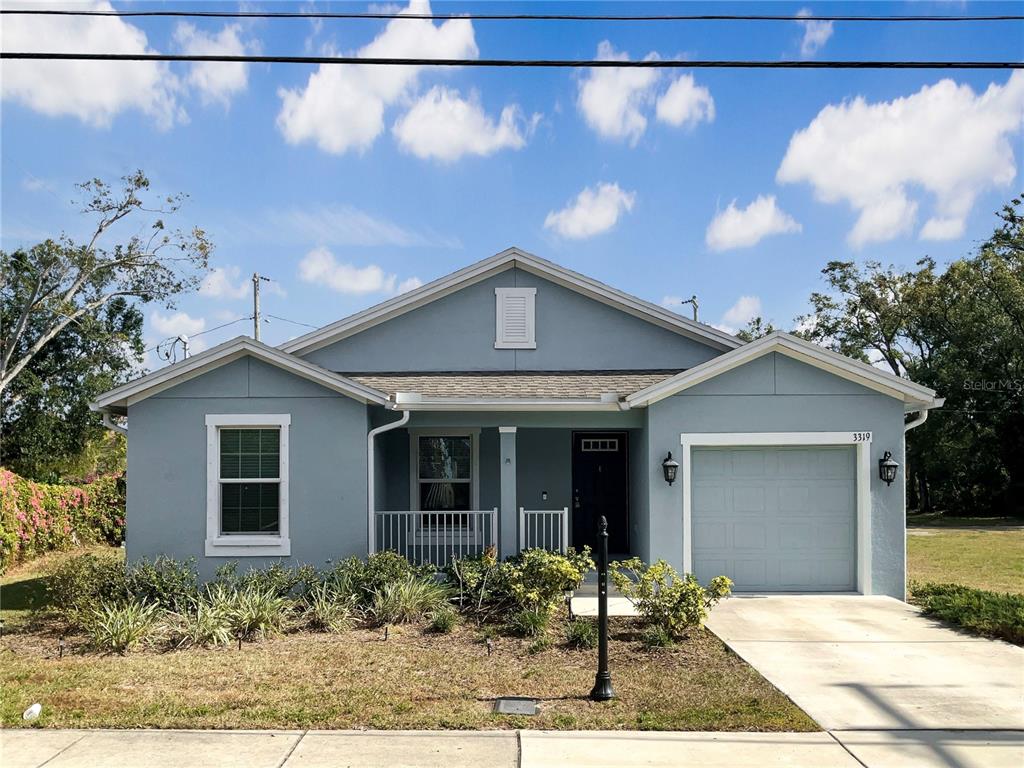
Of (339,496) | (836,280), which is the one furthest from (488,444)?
(836,280)

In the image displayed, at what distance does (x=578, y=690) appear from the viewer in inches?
283

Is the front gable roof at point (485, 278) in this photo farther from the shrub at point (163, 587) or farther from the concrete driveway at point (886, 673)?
the concrete driveway at point (886, 673)

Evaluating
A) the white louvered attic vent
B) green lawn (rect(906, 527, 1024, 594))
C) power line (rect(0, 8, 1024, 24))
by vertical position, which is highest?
power line (rect(0, 8, 1024, 24))

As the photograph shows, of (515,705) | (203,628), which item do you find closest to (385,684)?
(515,705)

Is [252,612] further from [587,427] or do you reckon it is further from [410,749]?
[587,427]

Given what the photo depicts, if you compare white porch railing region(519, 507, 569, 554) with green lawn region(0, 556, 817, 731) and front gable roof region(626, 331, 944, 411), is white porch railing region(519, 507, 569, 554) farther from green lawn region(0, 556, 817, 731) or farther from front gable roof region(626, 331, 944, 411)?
green lawn region(0, 556, 817, 731)

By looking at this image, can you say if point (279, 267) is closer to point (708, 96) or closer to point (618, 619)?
point (708, 96)

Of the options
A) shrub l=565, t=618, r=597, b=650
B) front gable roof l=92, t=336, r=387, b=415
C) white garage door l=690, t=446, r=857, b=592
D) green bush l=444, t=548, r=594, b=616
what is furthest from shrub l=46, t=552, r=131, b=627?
white garage door l=690, t=446, r=857, b=592

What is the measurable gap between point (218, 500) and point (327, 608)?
2.67 m

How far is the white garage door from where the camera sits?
38.1ft

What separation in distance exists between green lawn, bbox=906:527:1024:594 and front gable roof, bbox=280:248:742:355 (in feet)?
19.1

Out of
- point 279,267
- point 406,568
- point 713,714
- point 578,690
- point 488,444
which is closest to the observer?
point 713,714

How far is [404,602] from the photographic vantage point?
996cm

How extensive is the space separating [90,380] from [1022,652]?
27.1 meters
